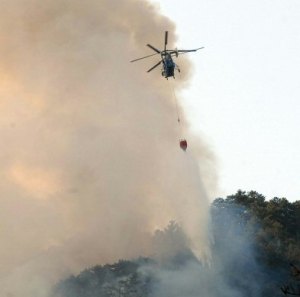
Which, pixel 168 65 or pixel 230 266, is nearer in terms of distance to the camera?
pixel 168 65

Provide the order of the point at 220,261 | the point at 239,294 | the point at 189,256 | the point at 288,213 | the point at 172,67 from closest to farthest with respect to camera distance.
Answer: the point at 172,67
the point at 239,294
the point at 220,261
the point at 189,256
the point at 288,213

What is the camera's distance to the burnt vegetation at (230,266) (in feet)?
245

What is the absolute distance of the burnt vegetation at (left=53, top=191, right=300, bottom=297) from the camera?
2945 inches

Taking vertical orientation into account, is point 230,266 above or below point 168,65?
below

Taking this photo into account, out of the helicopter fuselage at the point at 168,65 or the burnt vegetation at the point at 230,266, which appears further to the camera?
the burnt vegetation at the point at 230,266

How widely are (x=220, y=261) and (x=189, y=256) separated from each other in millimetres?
6390

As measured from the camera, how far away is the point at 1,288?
88000 mm

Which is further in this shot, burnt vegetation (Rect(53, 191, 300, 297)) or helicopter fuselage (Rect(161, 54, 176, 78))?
burnt vegetation (Rect(53, 191, 300, 297))

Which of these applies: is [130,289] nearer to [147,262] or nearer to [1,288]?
[147,262]

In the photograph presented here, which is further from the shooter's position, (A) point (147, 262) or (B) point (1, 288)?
(B) point (1, 288)

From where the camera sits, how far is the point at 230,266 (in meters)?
76.9

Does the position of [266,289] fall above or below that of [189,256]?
below

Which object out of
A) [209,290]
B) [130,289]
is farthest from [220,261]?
[130,289]

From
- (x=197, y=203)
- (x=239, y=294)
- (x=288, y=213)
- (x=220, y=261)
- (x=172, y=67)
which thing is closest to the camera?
(x=172, y=67)
